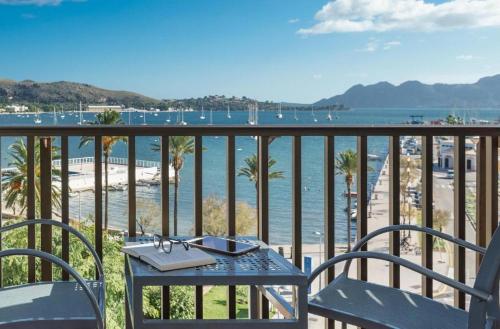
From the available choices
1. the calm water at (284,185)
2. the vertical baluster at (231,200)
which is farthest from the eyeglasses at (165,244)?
the calm water at (284,185)

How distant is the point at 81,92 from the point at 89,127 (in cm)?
1407

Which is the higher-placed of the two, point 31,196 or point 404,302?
point 31,196

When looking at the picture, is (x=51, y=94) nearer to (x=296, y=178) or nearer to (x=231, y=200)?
(x=231, y=200)

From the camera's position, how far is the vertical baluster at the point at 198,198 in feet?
7.90

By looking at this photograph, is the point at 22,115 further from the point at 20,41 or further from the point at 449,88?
the point at 20,41

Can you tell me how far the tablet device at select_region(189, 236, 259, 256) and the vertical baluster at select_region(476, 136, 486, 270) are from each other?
128 cm

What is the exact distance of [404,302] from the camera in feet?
6.22

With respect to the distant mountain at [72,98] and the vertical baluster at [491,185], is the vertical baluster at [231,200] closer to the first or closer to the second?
the vertical baluster at [491,185]

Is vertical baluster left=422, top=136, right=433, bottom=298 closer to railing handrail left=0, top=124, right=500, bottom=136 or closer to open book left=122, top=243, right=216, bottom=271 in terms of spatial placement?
railing handrail left=0, top=124, right=500, bottom=136

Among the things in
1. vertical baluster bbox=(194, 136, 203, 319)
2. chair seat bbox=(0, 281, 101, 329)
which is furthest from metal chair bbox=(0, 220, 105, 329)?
vertical baluster bbox=(194, 136, 203, 319)

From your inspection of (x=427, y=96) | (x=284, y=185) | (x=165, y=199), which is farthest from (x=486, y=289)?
(x=427, y=96)

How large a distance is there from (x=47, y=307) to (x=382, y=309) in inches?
43.7

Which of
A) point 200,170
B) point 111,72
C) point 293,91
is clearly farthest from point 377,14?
point 200,170

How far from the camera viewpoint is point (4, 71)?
39.3m
